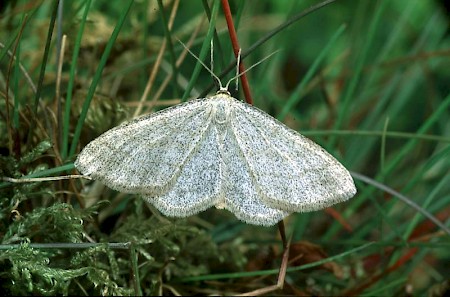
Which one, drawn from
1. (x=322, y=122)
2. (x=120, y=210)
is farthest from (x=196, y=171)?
(x=322, y=122)

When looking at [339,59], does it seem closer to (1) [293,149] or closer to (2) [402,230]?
(2) [402,230]

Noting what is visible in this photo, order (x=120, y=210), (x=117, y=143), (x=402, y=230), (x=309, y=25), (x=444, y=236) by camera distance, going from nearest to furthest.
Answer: (x=117, y=143) < (x=120, y=210) < (x=444, y=236) < (x=402, y=230) < (x=309, y=25)

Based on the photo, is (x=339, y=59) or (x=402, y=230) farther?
(x=339, y=59)

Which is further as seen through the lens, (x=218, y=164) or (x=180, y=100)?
(x=180, y=100)

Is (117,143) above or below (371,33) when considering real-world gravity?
below
